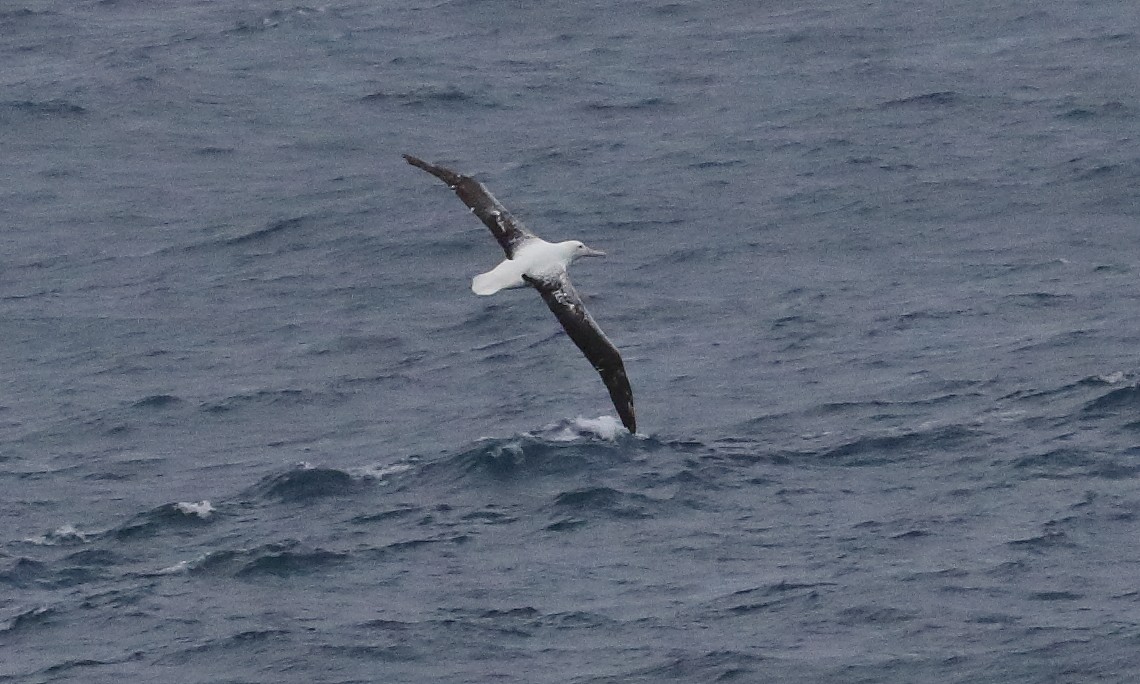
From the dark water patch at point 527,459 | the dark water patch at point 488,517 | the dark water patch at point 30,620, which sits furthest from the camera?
the dark water patch at point 527,459

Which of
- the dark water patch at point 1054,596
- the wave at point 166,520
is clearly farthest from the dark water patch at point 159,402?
the dark water patch at point 1054,596

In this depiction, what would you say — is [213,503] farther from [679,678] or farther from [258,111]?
[258,111]

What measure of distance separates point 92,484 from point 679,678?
47.9ft

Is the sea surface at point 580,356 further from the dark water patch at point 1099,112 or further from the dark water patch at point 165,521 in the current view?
the dark water patch at point 1099,112

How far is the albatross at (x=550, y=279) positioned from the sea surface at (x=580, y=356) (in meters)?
8.92

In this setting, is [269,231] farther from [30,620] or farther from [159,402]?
[30,620]

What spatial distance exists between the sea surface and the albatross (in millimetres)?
8920

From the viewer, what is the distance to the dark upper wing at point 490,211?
119 feet

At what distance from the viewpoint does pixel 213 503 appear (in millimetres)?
48719

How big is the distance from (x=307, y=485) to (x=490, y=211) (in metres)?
13.8

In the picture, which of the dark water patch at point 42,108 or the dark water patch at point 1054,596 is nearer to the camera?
the dark water patch at point 1054,596

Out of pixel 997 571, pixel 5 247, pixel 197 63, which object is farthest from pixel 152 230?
pixel 997 571

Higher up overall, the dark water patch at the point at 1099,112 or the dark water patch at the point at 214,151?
the dark water patch at the point at 214,151

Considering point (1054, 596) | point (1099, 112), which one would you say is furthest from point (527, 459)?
point (1099, 112)
